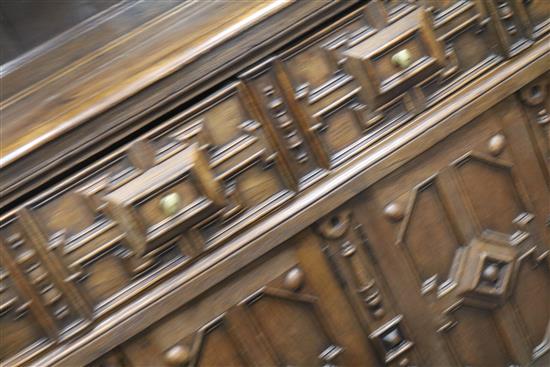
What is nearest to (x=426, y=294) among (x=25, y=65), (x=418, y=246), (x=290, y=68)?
(x=418, y=246)

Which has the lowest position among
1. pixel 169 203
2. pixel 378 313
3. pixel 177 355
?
pixel 378 313

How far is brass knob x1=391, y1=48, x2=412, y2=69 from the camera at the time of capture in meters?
1.17

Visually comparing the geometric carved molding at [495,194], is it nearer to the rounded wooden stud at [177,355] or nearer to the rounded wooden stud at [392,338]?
the rounded wooden stud at [392,338]

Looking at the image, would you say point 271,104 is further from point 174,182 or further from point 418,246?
point 418,246

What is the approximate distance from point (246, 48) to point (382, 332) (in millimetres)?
499

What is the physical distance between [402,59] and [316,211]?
0.26m

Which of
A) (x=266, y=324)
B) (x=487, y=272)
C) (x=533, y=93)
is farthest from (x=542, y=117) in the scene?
(x=266, y=324)

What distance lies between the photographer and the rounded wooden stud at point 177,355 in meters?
1.12

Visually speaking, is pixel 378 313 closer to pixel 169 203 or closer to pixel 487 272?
pixel 487 272

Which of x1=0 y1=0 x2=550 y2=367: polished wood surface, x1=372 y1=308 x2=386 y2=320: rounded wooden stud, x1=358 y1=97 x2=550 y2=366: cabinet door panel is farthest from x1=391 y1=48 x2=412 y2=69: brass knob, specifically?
x1=372 y1=308 x2=386 y2=320: rounded wooden stud

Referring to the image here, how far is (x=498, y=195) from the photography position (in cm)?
130

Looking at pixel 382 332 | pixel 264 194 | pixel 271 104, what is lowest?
pixel 382 332

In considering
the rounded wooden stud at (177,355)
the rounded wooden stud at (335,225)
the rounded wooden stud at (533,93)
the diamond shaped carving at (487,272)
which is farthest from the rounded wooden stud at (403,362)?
Answer: the rounded wooden stud at (533,93)

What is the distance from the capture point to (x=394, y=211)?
1216 millimetres
